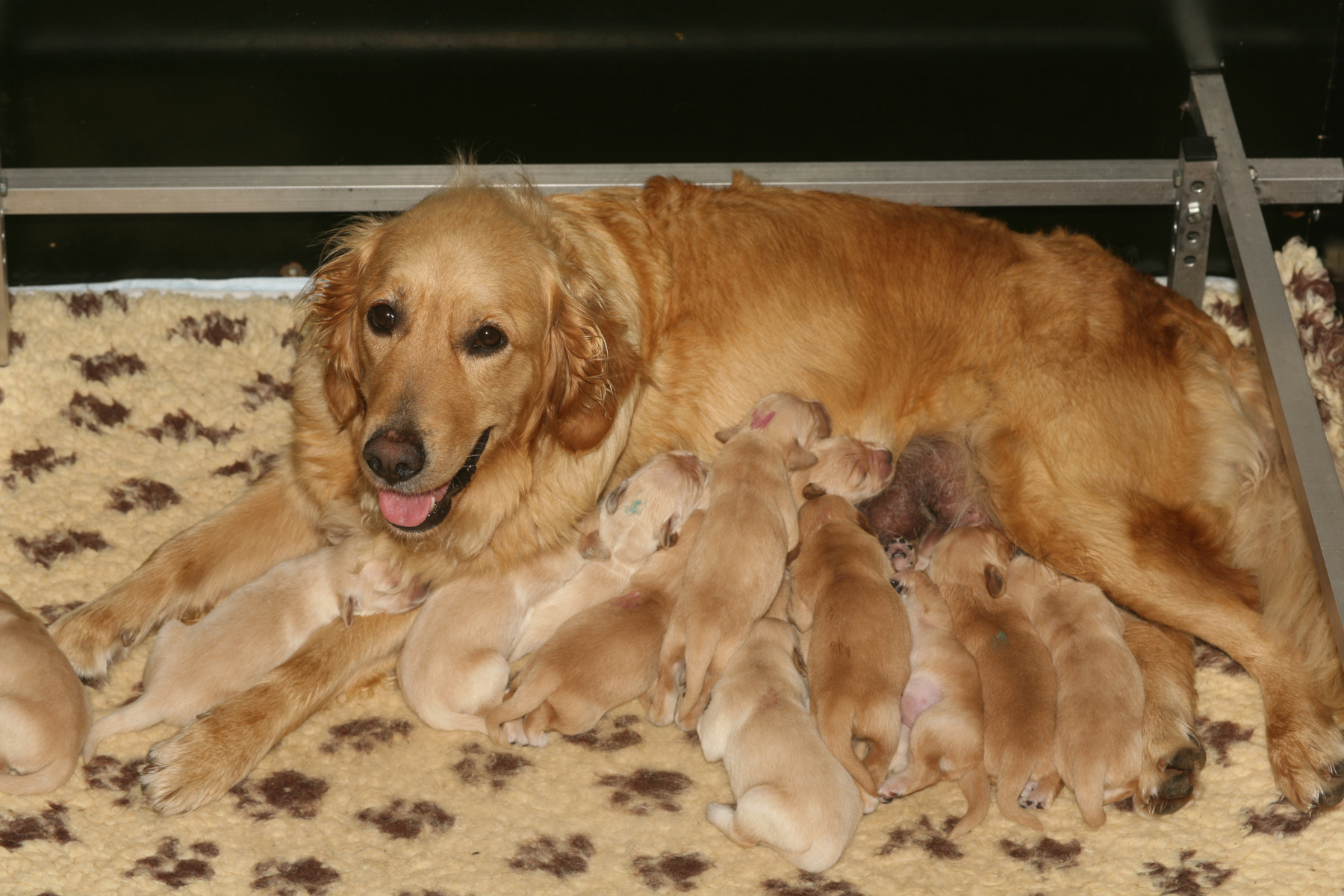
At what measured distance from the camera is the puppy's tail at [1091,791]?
111 inches

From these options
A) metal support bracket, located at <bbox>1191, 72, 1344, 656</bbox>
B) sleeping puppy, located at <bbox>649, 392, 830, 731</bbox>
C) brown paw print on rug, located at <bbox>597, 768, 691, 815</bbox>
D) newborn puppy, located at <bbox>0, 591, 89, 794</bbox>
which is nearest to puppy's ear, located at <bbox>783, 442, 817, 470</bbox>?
sleeping puppy, located at <bbox>649, 392, 830, 731</bbox>

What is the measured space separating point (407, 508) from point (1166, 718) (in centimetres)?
187

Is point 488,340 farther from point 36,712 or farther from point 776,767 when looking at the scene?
point 36,712

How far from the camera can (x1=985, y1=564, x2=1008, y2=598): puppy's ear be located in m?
3.19

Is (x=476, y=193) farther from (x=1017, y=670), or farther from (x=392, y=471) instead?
(x=1017, y=670)

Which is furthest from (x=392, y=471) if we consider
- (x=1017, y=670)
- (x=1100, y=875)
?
(x=1100, y=875)

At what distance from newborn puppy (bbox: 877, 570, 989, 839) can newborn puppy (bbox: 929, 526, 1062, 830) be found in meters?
0.03

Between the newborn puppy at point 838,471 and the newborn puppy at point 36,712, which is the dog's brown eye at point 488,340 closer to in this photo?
the newborn puppy at point 838,471

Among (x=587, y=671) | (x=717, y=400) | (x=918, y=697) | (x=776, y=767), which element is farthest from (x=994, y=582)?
(x=587, y=671)

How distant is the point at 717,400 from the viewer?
3635 millimetres

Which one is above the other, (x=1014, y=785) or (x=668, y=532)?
(x=668, y=532)

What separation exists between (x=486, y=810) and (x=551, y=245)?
53.7 inches

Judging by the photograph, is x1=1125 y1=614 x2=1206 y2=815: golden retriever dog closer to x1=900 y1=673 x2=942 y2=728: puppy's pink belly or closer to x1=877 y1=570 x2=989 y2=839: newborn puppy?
x1=877 y1=570 x2=989 y2=839: newborn puppy

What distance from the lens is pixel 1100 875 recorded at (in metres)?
2.80
